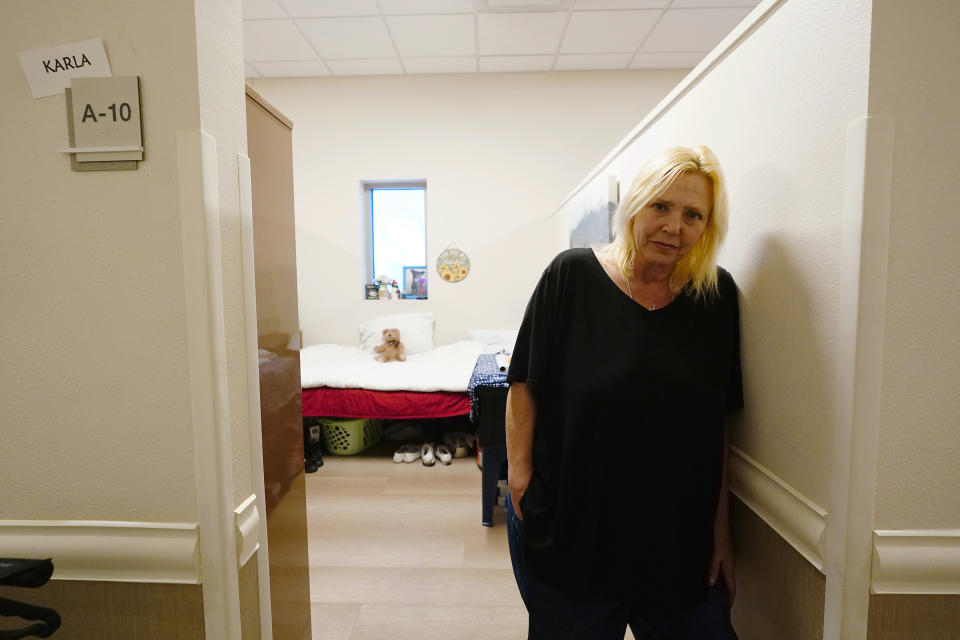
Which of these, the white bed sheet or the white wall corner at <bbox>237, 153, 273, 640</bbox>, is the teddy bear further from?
the white wall corner at <bbox>237, 153, 273, 640</bbox>

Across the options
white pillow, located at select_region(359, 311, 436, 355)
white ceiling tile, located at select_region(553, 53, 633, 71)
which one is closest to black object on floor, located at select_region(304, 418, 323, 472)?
white pillow, located at select_region(359, 311, 436, 355)

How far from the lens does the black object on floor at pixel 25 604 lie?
2.23 ft

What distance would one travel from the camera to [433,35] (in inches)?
142

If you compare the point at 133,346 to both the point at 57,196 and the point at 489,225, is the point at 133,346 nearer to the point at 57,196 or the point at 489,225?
the point at 57,196

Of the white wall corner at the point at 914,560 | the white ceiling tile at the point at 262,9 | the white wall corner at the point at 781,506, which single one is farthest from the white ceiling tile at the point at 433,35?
the white wall corner at the point at 914,560

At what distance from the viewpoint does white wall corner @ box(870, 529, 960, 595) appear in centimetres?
74

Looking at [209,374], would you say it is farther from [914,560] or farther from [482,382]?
[482,382]

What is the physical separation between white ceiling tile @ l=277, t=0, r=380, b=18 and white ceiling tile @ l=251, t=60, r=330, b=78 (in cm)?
79

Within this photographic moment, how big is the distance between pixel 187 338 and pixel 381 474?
236 centimetres

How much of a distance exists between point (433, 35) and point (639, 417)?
362 centimetres

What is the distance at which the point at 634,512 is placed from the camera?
94 cm

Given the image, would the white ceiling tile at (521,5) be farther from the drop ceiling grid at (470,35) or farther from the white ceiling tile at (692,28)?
the white ceiling tile at (692,28)

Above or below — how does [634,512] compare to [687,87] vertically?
below

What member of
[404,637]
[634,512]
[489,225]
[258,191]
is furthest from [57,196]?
[489,225]
